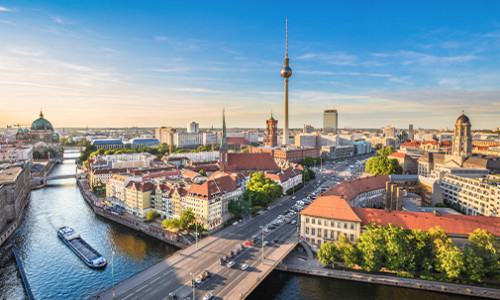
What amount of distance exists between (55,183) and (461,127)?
564ft

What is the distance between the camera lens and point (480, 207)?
72.0 meters

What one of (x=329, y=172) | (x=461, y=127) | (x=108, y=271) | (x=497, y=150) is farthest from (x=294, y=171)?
(x=497, y=150)

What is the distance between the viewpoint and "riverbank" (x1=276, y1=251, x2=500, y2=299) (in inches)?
1729

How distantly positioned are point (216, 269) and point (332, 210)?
23.7m

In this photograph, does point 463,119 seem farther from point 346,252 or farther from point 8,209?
point 8,209

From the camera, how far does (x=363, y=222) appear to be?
172ft

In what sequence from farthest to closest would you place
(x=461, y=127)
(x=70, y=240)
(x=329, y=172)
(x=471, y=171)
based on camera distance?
(x=329, y=172)
(x=461, y=127)
(x=471, y=171)
(x=70, y=240)

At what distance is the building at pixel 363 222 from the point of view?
159ft

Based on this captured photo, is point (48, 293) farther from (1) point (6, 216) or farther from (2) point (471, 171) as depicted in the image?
(2) point (471, 171)

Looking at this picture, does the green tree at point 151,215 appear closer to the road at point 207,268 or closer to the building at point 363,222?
the road at point 207,268

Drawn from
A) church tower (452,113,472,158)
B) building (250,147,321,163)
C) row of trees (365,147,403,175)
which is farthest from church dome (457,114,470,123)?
building (250,147,321,163)

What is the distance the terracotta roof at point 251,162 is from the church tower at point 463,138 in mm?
70557

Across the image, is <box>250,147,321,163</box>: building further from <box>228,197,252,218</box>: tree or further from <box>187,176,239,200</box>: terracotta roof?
<box>228,197,252,218</box>: tree

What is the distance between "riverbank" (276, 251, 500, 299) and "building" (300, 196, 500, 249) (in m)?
5.50
